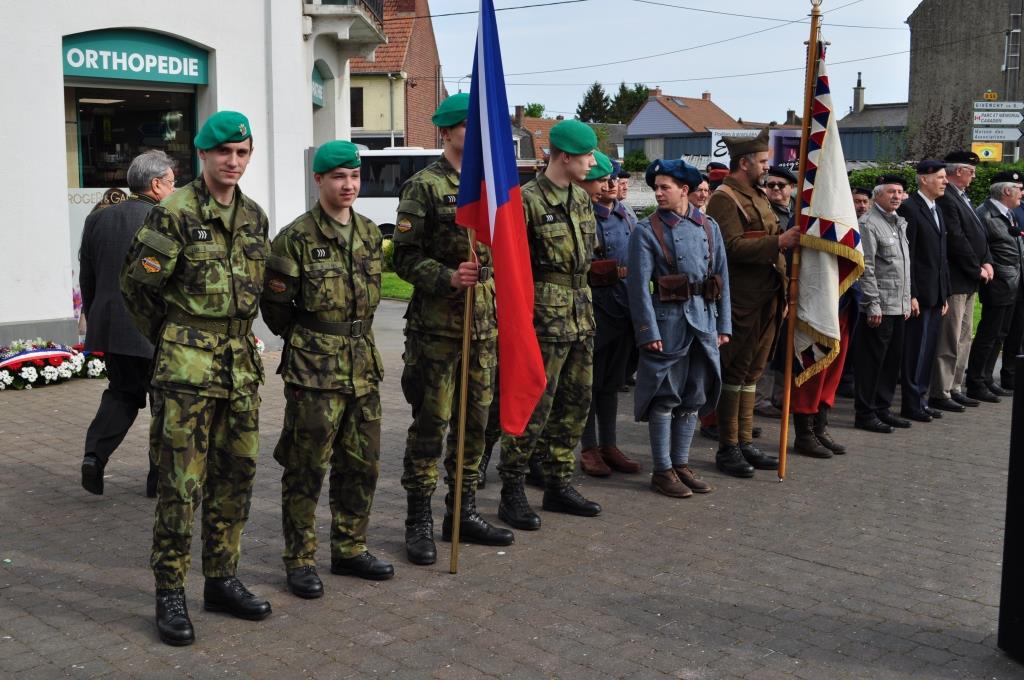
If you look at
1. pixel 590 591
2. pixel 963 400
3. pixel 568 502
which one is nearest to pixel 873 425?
pixel 963 400

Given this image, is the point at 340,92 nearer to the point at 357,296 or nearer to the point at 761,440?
the point at 761,440

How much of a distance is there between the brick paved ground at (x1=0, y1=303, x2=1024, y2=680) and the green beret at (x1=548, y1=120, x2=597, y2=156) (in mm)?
2161

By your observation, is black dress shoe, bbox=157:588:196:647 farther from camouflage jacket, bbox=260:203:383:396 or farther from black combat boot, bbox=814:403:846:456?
black combat boot, bbox=814:403:846:456

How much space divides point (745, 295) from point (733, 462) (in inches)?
46.3

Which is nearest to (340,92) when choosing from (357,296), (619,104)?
(357,296)

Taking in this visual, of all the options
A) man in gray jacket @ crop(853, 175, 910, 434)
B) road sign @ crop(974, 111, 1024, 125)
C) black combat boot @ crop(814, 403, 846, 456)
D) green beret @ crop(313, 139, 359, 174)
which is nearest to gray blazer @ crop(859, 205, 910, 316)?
man in gray jacket @ crop(853, 175, 910, 434)

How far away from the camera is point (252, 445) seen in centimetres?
504

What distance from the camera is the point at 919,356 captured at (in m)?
10.2

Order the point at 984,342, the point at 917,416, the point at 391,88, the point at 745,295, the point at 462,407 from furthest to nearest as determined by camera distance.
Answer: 1. the point at 391,88
2. the point at 984,342
3. the point at 917,416
4. the point at 745,295
5. the point at 462,407

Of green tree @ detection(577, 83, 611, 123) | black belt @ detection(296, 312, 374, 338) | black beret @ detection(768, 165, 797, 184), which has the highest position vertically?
green tree @ detection(577, 83, 611, 123)

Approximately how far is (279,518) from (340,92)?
42.1ft

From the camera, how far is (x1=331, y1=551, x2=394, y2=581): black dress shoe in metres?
5.61

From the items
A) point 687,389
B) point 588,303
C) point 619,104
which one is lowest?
point 687,389

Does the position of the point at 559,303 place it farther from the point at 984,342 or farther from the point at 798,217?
the point at 984,342
